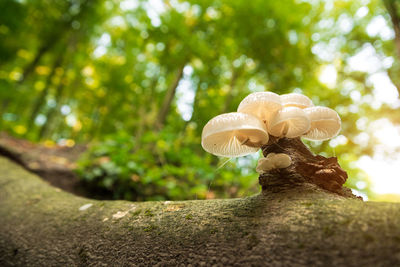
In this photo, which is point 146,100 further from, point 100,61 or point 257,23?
point 100,61

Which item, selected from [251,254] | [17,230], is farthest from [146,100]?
[251,254]

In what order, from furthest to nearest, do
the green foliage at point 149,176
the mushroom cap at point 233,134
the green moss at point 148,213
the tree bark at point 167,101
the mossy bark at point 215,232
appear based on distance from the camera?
the tree bark at point 167,101
the green foliage at point 149,176
the green moss at point 148,213
the mushroom cap at point 233,134
the mossy bark at point 215,232

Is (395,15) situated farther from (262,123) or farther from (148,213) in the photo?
(148,213)

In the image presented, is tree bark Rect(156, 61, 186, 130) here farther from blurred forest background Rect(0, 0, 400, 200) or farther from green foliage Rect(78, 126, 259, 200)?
green foliage Rect(78, 126, 259, 200)

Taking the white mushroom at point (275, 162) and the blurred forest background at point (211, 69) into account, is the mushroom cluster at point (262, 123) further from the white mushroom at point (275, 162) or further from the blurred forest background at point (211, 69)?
the blurred forest background at point (211, 69)

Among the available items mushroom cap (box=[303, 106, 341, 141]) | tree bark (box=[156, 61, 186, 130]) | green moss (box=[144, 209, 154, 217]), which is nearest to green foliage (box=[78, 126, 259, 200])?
tree bark (box=[156, 61, 186, 130])

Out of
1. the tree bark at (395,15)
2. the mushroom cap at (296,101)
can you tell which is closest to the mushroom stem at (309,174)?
the mushroom cap at (296,101)
